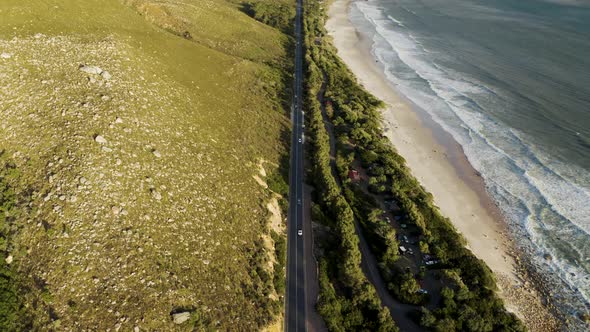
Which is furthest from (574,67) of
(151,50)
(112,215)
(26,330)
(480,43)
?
(26,330)

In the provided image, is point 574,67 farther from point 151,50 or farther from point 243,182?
point 151,50

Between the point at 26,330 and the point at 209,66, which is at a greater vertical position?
the point at 209,66

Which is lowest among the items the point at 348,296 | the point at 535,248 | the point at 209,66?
the point at 348,296

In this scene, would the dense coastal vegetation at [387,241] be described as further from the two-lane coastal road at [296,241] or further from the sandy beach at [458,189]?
the sandy beach at [458,189]

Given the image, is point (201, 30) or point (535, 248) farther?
point (201, 30)

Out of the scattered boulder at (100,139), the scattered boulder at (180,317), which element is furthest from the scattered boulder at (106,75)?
the scattered boulder at (180,317)

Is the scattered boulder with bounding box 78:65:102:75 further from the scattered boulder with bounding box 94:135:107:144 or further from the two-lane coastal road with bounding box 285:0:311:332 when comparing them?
the two-lane coastal road with bounding box 285:0:311:332
